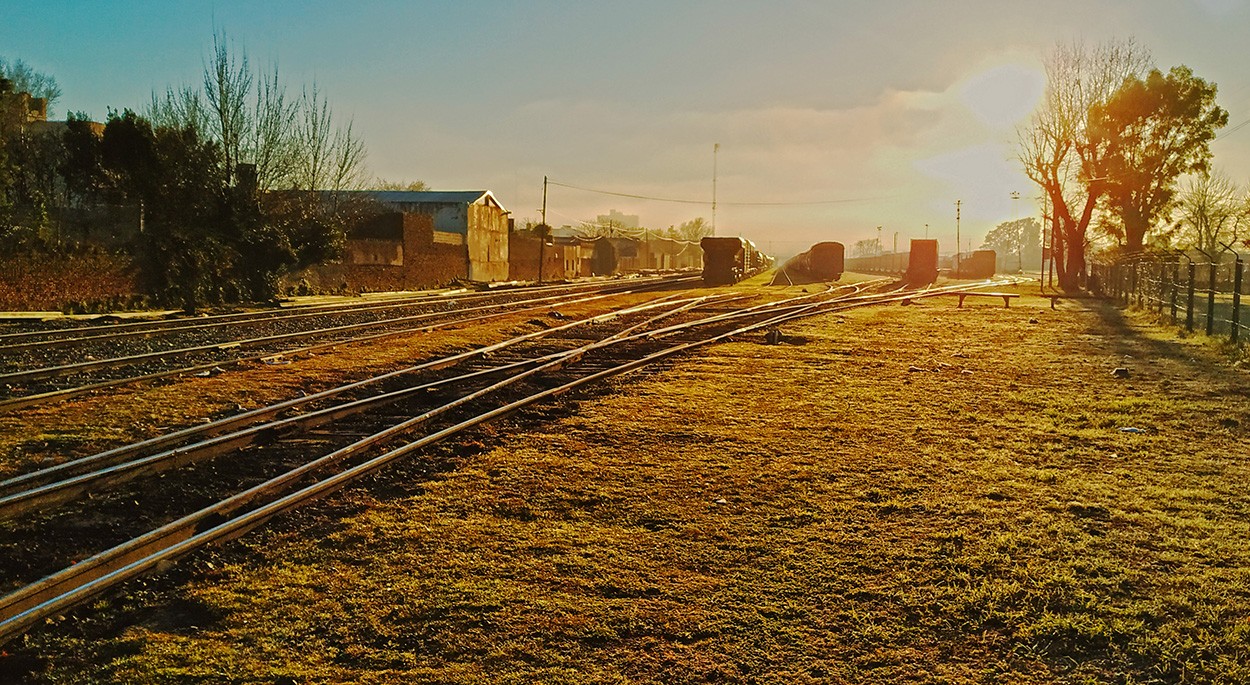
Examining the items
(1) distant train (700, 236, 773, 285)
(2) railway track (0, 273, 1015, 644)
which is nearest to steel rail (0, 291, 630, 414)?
(2) railway track (0, 273, 1015, 644)

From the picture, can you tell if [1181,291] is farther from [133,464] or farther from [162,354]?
[133,464]

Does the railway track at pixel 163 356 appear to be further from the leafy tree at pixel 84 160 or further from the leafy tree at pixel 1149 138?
the leafy tree at pixel 1149 138

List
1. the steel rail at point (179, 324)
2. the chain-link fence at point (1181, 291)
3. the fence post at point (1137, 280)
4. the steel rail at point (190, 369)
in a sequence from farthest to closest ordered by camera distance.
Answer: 1. the fence post at point (1137, 280)
2. the chain-link fence at point (1181, 291)
3. the steel rail at point (179, 324)
4. the steel rail at point (190, 369)

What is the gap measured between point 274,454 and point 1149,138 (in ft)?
161

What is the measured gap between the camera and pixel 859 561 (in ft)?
16.4

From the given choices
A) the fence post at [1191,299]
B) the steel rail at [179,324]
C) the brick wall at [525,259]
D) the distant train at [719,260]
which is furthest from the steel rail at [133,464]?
the brick wall at [525,259]

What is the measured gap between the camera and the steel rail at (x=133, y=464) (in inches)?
230

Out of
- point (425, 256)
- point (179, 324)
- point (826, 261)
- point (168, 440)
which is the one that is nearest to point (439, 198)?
point (425, 256)

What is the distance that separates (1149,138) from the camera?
144ft

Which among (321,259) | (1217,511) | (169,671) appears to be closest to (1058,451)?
(1217,511)

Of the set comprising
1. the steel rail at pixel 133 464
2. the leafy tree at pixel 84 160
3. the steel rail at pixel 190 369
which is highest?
the leafy tree at pixel 84 160

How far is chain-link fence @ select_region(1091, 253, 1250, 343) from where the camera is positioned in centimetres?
1705

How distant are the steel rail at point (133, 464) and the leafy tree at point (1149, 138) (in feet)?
149

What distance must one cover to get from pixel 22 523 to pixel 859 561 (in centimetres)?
541
